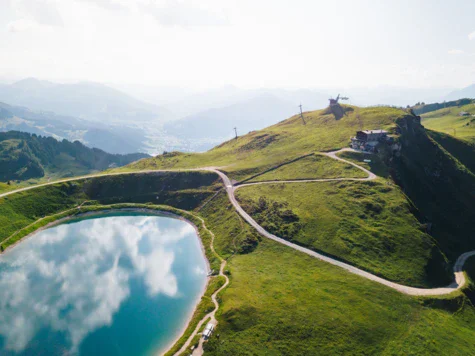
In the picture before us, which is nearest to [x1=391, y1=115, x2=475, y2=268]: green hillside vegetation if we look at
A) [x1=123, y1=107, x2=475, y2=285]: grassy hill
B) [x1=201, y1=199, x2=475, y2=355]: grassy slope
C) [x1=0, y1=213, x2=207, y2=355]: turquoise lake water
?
[x1=123, y1=107, x2=475, y2=285]: grassy hill

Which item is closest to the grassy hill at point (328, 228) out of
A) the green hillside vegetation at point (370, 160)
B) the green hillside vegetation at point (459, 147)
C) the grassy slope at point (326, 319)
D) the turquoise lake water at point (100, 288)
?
the grassy slope at point (326, 319)

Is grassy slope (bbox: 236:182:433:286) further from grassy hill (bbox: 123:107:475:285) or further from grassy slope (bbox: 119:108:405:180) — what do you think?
grassy slope (bbox: 119:108:405:180)

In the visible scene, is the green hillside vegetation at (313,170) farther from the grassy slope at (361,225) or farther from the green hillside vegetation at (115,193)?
the green hillside vegetation at (115,193)

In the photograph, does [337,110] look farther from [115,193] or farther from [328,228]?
[115,193]

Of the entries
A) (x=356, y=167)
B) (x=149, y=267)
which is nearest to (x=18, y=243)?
(x=149, y=267)

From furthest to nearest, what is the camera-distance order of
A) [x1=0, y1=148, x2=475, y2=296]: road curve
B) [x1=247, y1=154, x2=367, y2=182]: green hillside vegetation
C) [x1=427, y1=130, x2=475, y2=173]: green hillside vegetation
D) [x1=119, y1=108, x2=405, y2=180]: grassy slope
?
1. [x1=427, y1=130, x2=475, y2=173]: green hillside vegetation
2. [x1=119, y1=108, x2=405, y2=180]: grassy slope
3. [x1=247, y1=154, x2=367, y2=182]: green hillside vegetation
4. [x1=0, y1=148, x2=475, y2=296]: road curve
